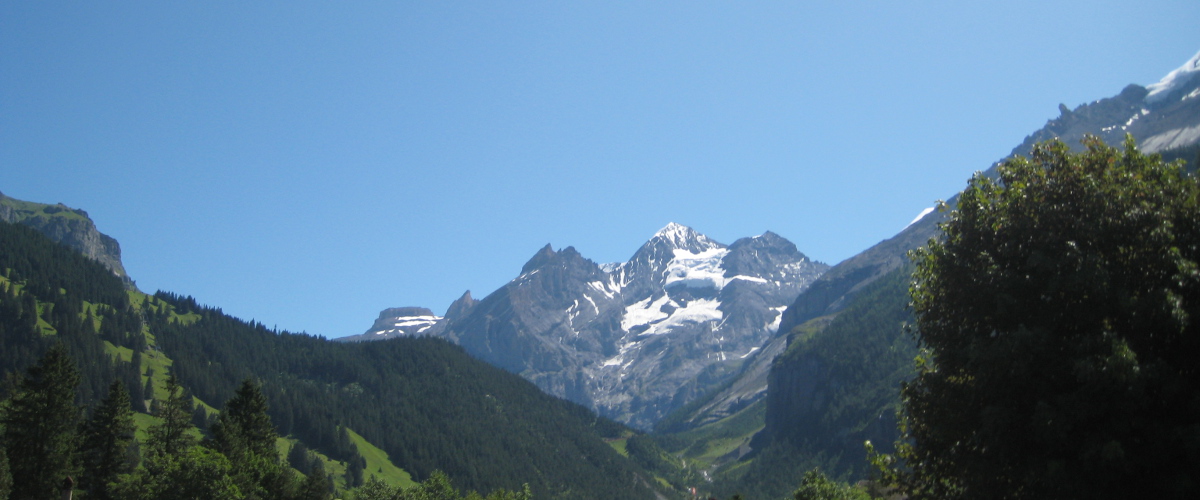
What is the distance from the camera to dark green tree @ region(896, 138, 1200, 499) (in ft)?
52.2

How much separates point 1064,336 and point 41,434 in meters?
72.3

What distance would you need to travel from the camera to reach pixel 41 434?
62.6 metres

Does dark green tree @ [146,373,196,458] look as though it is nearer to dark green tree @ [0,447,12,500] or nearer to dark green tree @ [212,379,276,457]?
dark green tree @ [212,379,276,457]

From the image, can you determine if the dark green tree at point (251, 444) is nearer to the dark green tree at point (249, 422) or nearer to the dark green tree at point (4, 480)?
the dark green tree at point (249, 422)

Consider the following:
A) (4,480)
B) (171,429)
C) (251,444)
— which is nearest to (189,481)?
(4,480)

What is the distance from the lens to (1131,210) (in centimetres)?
1792

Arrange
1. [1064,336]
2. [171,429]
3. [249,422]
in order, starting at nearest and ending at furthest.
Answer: [1064,336], [171,429], [249,422]

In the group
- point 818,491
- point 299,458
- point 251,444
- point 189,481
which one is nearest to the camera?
point 189,481

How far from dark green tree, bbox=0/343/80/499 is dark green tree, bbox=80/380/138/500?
1779 mm

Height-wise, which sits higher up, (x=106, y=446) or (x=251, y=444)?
A: (x=106, y=446)

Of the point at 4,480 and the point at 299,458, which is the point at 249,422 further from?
the point at 299,458

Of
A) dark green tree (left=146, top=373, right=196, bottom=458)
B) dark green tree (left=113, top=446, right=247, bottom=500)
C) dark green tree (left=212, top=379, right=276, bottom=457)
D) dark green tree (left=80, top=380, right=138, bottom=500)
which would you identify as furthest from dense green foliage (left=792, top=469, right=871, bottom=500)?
dark green tree (left=80, top=380, right=138, bottom=500)

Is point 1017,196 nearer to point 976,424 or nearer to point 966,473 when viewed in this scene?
point 976,424

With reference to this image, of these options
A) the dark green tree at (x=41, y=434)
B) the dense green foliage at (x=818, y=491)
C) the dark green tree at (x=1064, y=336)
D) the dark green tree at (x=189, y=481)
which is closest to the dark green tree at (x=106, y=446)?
the dark green tree at (x=41, y=434)
